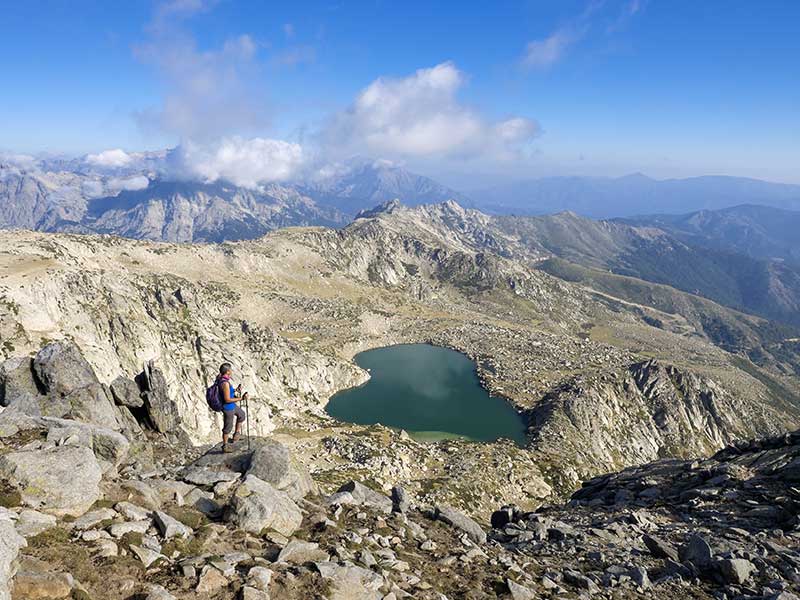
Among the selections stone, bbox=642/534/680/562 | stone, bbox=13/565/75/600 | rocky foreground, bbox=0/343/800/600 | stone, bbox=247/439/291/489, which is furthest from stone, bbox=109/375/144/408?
stone, bbox=642/534/680/562

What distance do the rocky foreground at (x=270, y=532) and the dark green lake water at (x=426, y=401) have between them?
7977cm

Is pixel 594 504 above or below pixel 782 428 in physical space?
above

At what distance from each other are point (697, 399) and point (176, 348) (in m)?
145

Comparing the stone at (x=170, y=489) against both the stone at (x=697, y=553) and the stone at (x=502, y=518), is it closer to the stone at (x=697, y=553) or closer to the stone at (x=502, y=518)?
the stone at (x=502, y=518)

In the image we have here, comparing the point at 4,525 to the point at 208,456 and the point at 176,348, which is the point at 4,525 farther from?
the point at 176,348

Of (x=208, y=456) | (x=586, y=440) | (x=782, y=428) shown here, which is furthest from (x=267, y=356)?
(x=782, y=428)

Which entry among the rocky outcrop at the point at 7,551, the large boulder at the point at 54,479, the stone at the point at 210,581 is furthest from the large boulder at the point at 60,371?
the stone at the point at 210,581

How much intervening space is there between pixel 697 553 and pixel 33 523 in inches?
927

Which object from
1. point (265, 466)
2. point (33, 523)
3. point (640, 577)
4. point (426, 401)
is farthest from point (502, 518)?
point (426, 401)

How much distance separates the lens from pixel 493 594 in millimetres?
14641

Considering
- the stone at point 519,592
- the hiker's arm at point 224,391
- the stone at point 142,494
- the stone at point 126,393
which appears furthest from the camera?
the stone at point 126,393

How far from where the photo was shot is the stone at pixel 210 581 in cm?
1092

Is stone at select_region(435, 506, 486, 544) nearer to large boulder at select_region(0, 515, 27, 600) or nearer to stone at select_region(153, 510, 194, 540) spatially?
stone at select_region(153, 510, 194, 540)

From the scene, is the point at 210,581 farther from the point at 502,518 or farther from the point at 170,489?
the point at 502,518
